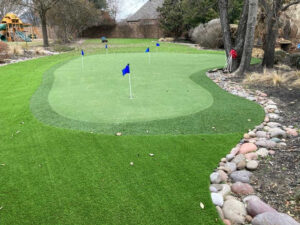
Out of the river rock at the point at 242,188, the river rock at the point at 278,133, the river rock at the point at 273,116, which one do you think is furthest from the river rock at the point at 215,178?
the river rock at the point at 273,116

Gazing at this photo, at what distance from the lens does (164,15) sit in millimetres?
25016

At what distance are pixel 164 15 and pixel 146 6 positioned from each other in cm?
1006

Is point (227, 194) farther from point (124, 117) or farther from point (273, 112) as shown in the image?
point (273, 112)

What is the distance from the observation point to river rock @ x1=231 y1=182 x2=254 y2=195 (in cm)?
247

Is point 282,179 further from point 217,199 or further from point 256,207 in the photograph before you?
point 217,199

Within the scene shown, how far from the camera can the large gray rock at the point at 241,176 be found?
2.65 metres

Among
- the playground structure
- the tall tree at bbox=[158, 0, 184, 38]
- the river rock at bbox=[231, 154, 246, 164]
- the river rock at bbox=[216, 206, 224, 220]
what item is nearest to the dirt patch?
the river rock at bbox=[231, 154, 246, 164]

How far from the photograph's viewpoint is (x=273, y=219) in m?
1.99

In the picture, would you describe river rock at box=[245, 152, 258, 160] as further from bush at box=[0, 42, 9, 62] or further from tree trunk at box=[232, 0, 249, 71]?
bush at box=[0, 42, 9, 62]

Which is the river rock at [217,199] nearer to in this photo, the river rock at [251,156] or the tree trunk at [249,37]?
the river rock at [251,156]

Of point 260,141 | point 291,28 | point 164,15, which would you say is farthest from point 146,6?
point 260,141

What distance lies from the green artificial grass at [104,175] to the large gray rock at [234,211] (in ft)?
0.42

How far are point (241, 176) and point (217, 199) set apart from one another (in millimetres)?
512

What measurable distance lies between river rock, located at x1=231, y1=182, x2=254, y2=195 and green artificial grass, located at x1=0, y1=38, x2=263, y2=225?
0.28 meters
